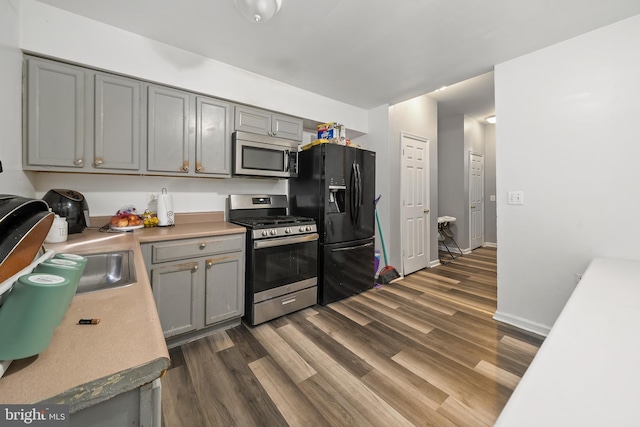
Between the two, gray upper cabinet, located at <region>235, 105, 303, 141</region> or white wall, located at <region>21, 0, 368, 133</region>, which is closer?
white wall, located at <region>21, 0, 368, 133</region>

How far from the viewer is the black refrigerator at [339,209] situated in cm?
268

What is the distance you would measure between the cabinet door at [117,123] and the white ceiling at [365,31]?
1.47 feet

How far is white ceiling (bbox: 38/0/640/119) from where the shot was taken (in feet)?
5.51

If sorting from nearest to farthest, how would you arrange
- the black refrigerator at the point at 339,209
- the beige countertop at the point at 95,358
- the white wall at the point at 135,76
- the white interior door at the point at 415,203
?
1. the beige countertop at the point at 95,358
2. the white wall at the point at 135,76
3. the black refrigerator at the point at 339,209
4. the white interior door at the point at 415,203

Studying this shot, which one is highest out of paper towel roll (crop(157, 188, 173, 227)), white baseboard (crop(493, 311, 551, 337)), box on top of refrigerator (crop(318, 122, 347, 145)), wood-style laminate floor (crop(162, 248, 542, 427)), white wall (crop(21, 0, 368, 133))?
white wall (crop(21, 0, 368, 133))

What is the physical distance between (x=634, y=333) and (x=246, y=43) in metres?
2.75

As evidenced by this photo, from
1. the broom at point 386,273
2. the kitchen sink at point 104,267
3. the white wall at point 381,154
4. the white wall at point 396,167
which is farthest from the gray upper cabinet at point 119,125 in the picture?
the broom at point 386,273

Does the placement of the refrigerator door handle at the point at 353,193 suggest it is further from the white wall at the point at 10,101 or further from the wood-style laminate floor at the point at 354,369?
the white wall at the point at 10,101

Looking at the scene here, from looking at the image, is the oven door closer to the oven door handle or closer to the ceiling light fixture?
the oven door handle

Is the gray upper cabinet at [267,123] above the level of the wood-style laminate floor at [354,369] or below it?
above

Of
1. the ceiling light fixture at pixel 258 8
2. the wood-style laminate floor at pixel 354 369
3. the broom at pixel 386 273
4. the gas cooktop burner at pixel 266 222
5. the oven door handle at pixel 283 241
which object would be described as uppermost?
the ceiling light fixture at pixel 258 8

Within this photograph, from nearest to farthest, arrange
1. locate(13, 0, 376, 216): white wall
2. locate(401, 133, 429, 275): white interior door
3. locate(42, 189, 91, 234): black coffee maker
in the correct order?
locate(13, 0, 376, 216): white wall < locate(42, 189, 91, 234): black coffee maker < locate(401, 133, 429, 275): white interior door

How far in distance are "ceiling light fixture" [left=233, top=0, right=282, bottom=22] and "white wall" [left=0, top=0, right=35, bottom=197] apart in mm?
1291

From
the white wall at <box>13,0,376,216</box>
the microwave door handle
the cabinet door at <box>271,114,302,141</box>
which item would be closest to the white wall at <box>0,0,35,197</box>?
the white wall at <box>13,0,376,216</box>
